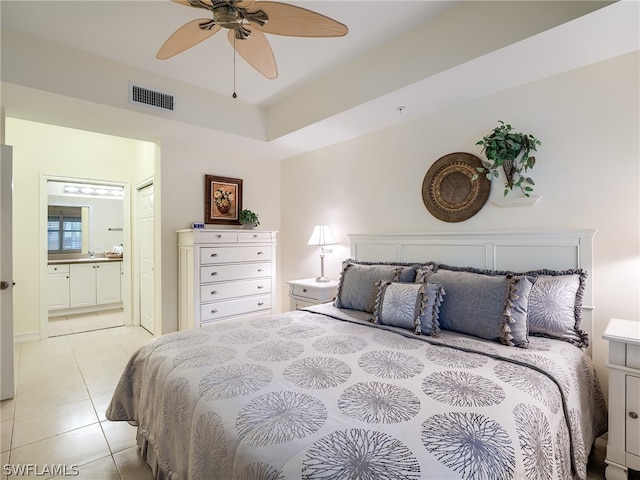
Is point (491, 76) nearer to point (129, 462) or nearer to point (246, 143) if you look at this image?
point (246, 143)

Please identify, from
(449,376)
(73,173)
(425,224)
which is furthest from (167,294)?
(449,376)

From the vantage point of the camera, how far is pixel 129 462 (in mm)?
1759

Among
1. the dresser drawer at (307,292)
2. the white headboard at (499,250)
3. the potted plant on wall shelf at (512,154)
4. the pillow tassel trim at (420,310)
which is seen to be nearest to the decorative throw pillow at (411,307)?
the pillow tassel trim at (420,310)

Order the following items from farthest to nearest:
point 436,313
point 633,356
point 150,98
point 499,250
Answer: point 150,98 < point 499,250 < point 436,313 < point 633,356

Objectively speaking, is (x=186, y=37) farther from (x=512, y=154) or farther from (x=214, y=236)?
(x=512, y=154)

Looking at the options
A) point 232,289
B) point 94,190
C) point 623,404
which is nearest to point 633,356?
point 623,404

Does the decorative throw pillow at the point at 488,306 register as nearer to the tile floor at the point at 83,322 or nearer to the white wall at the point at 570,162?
the white wall at the point at 570,162

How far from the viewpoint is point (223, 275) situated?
348 cm

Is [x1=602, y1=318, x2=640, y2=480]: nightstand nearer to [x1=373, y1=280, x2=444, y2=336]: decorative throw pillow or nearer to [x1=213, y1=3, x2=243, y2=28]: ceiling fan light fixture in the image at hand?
[x1=373, y1=280, x2=444, y2=336]: decorative throw pillow

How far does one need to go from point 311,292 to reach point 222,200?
5.39 feet

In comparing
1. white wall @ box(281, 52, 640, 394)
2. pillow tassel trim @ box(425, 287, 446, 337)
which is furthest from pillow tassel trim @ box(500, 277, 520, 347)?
white wall @ box(281, 52, 640, 394)

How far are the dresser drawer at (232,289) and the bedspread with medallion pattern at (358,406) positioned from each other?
1.47 meters

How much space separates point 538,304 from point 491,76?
5.10ft

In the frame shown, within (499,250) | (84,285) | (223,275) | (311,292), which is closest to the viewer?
(499,250)
